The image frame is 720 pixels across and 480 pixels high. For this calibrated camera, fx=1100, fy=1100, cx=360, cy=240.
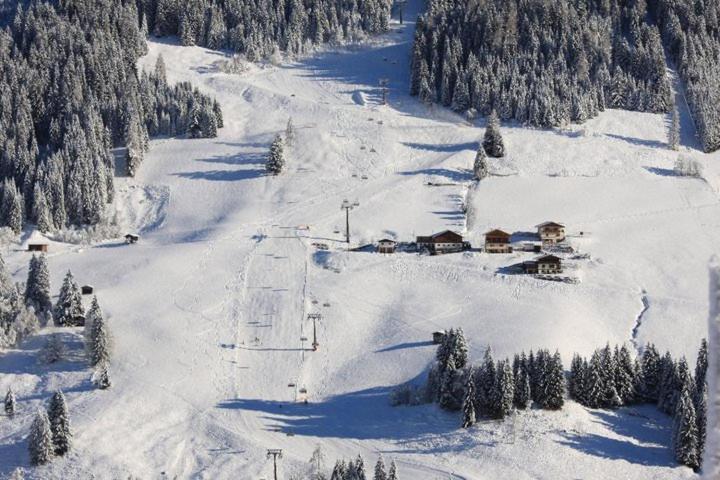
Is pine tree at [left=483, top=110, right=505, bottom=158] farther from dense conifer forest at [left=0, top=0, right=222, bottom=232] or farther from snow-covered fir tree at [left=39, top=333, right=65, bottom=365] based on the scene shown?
snow-covered fir tree at [left=39, top=333, right=65, bottom=365]

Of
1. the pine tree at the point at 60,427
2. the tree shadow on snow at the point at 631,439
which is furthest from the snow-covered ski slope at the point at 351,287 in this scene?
the pine tree at the point at 60,427

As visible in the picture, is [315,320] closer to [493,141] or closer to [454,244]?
[454,244]

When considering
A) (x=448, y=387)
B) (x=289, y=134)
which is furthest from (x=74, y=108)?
(x=448, y=387)

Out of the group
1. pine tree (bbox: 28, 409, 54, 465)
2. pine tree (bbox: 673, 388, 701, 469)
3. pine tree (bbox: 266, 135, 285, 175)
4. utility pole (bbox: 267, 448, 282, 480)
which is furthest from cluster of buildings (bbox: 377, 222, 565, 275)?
pine tree (bbox: 28, 409, 54, 465)

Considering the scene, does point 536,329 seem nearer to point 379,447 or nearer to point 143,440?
point 379,447

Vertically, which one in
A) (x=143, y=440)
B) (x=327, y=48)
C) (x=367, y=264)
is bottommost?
(x=143, y=440)

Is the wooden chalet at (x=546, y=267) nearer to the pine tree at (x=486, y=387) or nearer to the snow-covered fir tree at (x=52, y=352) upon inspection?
the pine tree at (x=486, y=387)

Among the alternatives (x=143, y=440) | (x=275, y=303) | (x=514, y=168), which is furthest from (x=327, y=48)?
(x=143, y=440)
